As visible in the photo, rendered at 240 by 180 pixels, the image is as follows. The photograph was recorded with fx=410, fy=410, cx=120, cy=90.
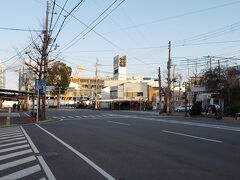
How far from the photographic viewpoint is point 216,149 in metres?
14.6

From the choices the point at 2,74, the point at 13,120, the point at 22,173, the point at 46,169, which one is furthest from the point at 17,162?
the point at 2,74

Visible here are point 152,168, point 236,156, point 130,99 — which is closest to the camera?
point 152,168

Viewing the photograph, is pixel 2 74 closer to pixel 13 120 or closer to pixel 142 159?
pixel 13 120

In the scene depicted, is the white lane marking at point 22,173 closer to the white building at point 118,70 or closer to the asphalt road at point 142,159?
the asphalt road at point 142,159

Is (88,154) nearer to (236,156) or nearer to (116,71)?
(236,156)

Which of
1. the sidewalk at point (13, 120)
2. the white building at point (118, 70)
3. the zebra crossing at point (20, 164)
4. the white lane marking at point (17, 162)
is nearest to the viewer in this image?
the zebra crossing at point (20, 164)

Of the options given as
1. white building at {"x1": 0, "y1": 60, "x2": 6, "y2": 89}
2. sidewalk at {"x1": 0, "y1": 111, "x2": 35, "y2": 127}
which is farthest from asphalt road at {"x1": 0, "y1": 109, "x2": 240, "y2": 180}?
white building at {"x1": 0, "y1": 60, "x2": 6, "y2": 89}

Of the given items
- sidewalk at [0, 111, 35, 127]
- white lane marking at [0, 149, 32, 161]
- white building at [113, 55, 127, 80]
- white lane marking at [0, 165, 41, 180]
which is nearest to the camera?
white lane marking at [0, 165, 41, 180]

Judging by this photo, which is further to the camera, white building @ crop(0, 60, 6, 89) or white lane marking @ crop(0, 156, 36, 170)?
white building @ crop(0, 60, 6, 89)

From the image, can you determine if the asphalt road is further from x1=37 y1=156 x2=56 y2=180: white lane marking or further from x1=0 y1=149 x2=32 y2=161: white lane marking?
x1=0 y1=149 x2=32 y2=161: white lane marking

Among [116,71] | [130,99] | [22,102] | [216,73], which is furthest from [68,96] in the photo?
[216,73]

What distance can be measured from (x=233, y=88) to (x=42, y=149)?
147 feet

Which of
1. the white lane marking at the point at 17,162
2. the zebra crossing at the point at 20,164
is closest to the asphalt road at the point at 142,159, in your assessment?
the zebra crossing at the point at 20,164

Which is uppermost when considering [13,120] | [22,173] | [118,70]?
[118,70]
